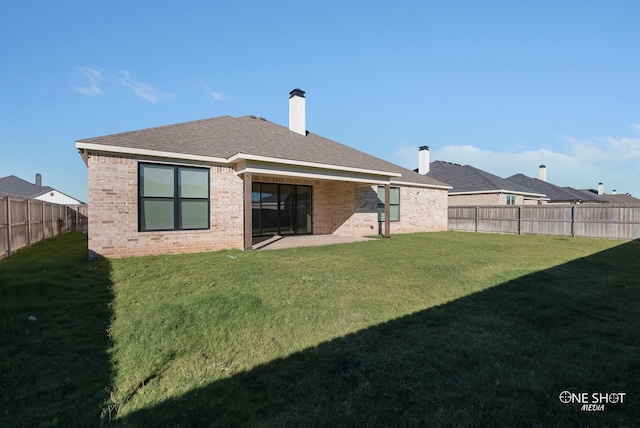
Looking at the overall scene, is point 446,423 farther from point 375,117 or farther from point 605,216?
point 605,216

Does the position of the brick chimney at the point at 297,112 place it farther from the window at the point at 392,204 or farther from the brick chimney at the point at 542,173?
the brick chimney at the point at 542,173

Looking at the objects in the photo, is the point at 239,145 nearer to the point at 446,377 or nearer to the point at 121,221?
the point at 121,221

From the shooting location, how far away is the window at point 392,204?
Result: 16.5m

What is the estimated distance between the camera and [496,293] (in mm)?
5355

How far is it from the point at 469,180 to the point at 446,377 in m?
25.1

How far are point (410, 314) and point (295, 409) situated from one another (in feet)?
8.28

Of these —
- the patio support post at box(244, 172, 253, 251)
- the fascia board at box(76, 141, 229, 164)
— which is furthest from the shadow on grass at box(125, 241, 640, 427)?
the fascia board at box(76, 141, 229, 164)

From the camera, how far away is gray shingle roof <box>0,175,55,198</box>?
32.0 meters

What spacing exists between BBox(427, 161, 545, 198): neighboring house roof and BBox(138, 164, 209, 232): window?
818 inches

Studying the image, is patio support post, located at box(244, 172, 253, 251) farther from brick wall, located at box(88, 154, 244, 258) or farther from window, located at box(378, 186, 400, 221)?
window, located at box(378, 186, 400, 221)

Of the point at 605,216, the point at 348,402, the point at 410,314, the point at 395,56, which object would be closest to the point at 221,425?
the point at 348,402

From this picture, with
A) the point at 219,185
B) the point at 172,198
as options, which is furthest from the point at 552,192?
the point at 172,198

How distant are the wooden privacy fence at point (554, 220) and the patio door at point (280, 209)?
1221 cm

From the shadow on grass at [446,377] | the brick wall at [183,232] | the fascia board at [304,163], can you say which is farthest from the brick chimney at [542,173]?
the shadow on grass at [446,377]
